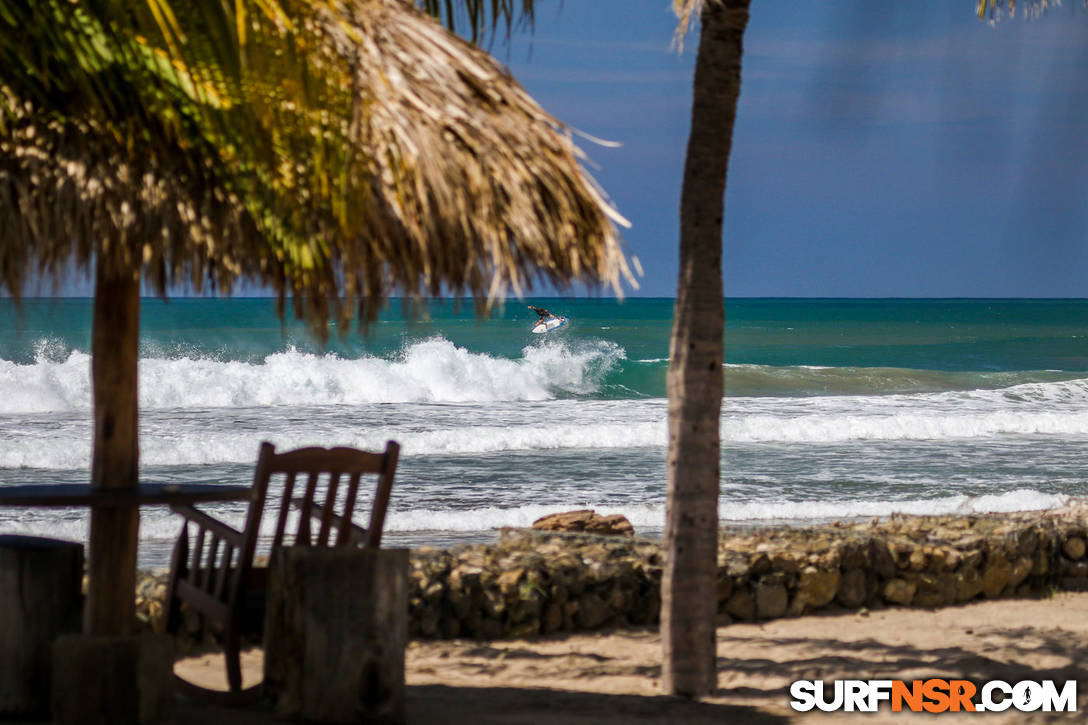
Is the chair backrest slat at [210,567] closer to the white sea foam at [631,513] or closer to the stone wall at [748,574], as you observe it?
the stone wall at [748,574]

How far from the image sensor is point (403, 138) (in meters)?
3.07

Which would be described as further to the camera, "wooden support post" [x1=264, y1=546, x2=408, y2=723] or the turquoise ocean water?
the turquoise ocean water

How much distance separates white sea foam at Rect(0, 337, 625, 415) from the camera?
20641 mm

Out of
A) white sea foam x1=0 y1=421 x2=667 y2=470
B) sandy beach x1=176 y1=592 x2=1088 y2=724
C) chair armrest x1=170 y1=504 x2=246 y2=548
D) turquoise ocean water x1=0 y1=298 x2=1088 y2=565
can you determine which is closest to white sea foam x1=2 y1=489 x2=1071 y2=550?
turquoise ocean water x1=0 y1=298 x2=1088 y2=565

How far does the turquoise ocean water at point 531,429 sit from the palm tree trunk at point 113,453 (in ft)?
0.75

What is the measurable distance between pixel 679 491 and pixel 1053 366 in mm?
40011

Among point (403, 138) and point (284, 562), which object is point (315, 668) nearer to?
point (284, 562)

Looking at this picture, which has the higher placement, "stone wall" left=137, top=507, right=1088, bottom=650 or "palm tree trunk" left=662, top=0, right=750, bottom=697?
"palm tree trunk" left=662, top=0, right=750, bottom=697

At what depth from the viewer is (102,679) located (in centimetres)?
325

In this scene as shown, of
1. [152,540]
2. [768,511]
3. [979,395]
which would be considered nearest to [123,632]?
[152,540]

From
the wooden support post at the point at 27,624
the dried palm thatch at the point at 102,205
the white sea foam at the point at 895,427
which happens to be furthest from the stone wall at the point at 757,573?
the white sea foam at the point at 895,427

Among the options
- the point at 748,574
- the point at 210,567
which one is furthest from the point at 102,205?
the point at 748,574

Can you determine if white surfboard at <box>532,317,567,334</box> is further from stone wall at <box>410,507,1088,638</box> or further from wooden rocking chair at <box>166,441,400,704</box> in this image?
wooden rocking chair at <box>166,441,400,704</box>

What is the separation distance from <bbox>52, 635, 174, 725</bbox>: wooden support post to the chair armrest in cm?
57
